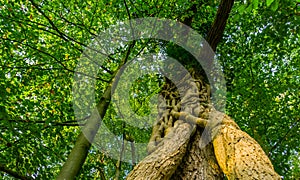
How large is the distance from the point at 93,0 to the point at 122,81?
6.25 feet

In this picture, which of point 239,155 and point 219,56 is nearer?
point 239,155

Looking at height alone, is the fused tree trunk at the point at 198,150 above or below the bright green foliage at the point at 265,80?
below

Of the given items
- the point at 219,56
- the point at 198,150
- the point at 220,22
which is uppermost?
the point at 219,56

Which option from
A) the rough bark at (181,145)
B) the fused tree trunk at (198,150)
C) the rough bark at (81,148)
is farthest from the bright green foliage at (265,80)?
the rough bark at (81,148)

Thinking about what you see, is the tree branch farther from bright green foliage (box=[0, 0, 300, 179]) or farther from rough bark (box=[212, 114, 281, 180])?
rough bark (box=[212, 114, 281, 180])

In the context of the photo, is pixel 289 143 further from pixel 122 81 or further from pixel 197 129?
pixel 122 81

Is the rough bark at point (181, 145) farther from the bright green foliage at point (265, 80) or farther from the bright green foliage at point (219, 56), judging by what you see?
the bright green foliage at point (265, 80)

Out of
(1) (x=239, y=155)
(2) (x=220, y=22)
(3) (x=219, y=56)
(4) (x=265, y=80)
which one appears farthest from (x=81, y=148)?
(4) (x=265, y=80)

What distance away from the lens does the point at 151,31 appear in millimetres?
4648

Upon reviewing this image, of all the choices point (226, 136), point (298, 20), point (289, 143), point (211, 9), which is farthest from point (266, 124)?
point (226, 136)

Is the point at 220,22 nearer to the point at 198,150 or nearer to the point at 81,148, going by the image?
the point at 198,150

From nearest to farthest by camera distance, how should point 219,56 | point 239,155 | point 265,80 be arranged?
1. point 239,155
2. point 219,56
3. point 265,80

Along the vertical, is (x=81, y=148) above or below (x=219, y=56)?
below

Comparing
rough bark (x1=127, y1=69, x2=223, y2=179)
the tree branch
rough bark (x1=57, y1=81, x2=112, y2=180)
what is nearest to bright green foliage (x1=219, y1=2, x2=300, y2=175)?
the tree branch
